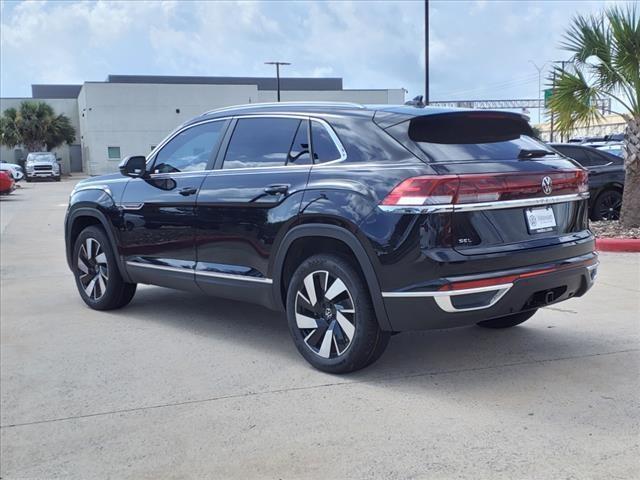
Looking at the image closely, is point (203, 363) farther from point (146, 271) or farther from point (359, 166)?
point (359, 166)

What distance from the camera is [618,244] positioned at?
30.1 ft

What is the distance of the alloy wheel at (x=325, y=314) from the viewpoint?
4316mm

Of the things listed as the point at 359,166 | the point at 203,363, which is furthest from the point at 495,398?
the point at 203,363

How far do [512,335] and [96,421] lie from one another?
3.17 metres

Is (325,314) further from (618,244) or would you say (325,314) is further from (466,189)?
(618,244)

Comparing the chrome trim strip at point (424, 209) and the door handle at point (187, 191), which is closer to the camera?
the chrome trim strip at point (424, 209)

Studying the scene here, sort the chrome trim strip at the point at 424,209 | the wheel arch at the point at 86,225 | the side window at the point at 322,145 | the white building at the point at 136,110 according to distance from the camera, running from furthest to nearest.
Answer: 1. the white building at the point at 136,110
2. the wheel arch at the point at 86,225
3. the side window at the point at 322,145
4. the chrome trim strip at the point at 424,209

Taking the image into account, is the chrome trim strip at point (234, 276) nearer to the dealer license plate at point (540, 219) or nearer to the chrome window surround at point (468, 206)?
the chrome window surround at point (468, 206)

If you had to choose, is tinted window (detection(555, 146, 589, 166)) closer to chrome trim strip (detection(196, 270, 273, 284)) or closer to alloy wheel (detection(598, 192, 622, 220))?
alloy wheel (detection(598, 192, 622, 220))

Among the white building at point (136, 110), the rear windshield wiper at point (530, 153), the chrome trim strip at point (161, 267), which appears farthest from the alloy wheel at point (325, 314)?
the white building at point (136, 110)

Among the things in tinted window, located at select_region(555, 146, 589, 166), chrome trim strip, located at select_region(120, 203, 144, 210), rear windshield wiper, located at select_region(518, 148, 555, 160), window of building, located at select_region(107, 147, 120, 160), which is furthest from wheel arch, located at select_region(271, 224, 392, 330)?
window of building, located at select_region(107, 147, 120, 160)

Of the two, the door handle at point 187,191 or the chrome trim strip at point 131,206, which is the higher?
the door handle at point 187,191

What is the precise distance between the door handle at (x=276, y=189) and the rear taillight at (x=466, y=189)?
0.87m

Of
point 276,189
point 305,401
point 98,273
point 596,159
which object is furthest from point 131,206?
point 596,159
